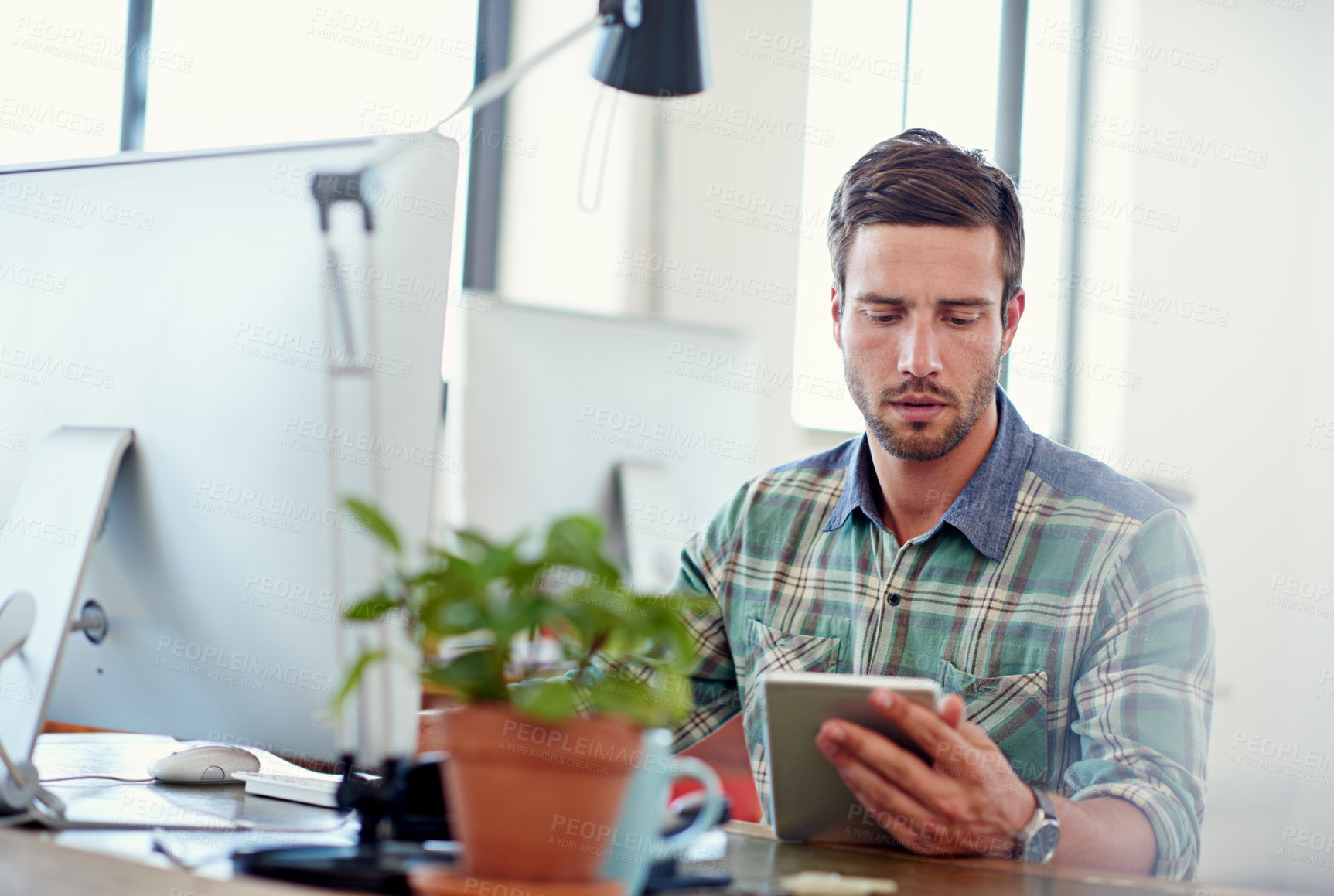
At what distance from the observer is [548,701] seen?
54 cm

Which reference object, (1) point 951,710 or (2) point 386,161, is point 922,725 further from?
(2) point 386,161

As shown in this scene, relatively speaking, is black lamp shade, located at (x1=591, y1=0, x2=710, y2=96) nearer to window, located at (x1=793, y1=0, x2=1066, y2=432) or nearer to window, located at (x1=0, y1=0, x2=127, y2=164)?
window, located at (x1=793, y1=0, x2=1066, y2=432)

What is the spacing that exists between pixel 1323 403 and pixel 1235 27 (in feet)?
3.43

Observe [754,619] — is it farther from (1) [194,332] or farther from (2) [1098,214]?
(2) [1098,214]

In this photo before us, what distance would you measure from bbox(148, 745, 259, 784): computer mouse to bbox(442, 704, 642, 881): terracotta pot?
74cm

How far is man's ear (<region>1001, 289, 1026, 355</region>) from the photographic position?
165 cm

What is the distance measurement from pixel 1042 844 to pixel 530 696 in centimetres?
68

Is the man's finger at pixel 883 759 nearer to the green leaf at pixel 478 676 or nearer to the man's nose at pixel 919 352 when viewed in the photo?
the green leaf at pixel 478 676

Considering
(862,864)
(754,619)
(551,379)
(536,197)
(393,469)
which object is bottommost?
(862,864)

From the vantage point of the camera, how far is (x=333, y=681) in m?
0.88

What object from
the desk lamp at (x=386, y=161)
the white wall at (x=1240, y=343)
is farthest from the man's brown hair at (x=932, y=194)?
the white wall at (x=1240, y=343)

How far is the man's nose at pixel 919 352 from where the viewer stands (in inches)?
60.0

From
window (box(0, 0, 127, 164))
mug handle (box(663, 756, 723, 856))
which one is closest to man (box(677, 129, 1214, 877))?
mug handle (box(663, 756, 723, 856))

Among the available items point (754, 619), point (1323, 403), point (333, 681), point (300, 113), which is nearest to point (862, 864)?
point (333, 681)
